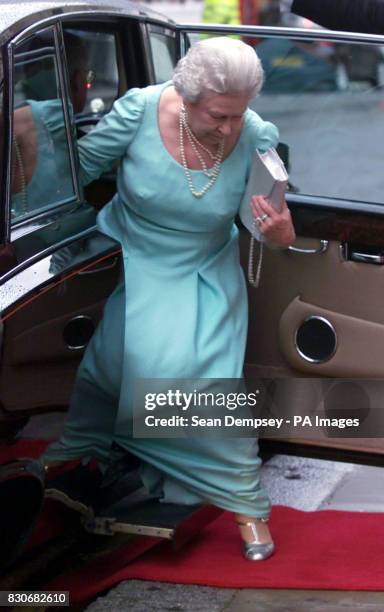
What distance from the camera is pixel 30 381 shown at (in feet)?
10.7

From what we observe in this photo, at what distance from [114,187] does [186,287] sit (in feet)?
1.91

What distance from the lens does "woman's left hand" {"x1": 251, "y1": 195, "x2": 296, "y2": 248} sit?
11.7ft

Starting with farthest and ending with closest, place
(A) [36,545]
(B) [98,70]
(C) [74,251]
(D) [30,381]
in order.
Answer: (B) [98,70]
(A) [36,545]
(C) [74,251]
(D) [30,381]

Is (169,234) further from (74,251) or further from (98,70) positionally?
(98,70)

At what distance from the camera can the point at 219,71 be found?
346 cm

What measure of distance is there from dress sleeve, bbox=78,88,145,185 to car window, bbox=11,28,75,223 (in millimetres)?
88

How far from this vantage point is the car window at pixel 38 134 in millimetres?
3336

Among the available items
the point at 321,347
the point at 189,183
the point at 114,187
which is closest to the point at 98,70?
the point at 114,187

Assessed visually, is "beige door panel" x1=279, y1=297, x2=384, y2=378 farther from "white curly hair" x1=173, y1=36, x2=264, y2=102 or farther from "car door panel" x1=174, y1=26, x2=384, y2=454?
"white curly hair" x1=173, y1=36, x2=264, y2=102

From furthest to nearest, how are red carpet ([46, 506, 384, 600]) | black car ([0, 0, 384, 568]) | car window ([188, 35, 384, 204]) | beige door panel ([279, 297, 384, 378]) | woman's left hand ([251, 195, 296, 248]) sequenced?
1. car window ([188, 35, 384, 204])
2. beige door panel ([279, 297, 384, 378])
3. red carpet ([46, 506, 384, 600])
4. woman's left hand ([251, 195, 296, 248])
5. black car ([0, 0, 384, 568])

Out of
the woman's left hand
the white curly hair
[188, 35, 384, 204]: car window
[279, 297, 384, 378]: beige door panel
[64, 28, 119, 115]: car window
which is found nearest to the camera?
the white curly hair

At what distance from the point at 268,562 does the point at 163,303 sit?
33.4 inches

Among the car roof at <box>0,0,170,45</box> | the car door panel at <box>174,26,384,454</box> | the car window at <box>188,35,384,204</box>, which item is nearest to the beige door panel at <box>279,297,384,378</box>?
the car door panel at <box>174,26,384,454</box>

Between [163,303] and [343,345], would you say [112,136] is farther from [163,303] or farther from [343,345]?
[343,345]
